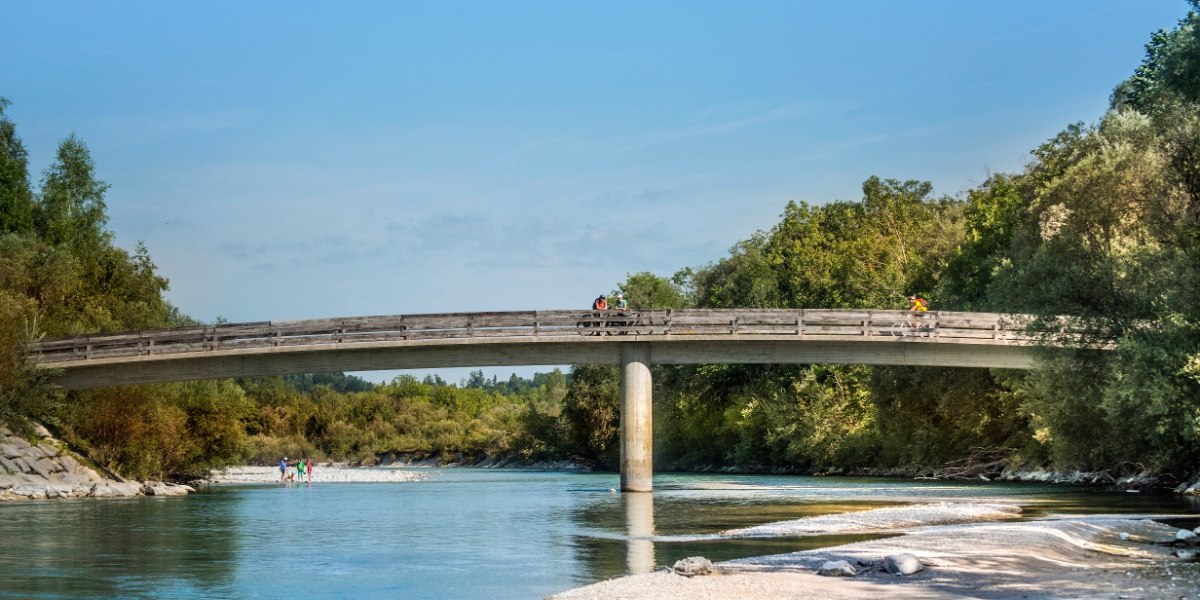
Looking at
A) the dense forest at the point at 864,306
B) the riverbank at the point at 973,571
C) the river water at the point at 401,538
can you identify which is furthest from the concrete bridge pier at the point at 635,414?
the riverbank at the point at 973,571

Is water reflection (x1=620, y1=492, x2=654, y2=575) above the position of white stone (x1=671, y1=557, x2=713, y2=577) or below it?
below

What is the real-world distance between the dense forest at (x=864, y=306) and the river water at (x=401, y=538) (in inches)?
213

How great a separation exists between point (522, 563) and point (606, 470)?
8000 centimetres

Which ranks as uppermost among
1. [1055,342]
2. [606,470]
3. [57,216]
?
[57,216]

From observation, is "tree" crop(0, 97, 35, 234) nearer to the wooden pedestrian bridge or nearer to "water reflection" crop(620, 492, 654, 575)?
the wooden pedestrian bridge

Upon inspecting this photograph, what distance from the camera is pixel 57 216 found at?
298 ft

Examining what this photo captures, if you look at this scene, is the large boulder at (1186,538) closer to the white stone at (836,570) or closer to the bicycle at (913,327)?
the white stone at (836,570)

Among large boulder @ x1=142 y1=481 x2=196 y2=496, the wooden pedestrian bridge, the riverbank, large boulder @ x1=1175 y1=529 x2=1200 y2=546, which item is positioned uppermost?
the wooden pedestrian bridge

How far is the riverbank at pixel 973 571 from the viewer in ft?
60.0

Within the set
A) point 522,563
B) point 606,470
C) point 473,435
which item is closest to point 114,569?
point 522,563

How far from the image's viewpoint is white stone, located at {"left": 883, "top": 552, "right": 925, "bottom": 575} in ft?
67.3

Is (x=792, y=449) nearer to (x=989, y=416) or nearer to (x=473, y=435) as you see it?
(x=989, y=416)

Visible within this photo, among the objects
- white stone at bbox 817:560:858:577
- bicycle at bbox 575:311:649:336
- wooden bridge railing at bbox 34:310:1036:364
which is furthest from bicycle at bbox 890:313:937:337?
white stone at bbox 817:560:858:577

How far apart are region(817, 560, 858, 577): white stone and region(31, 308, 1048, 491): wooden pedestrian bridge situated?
109ft
